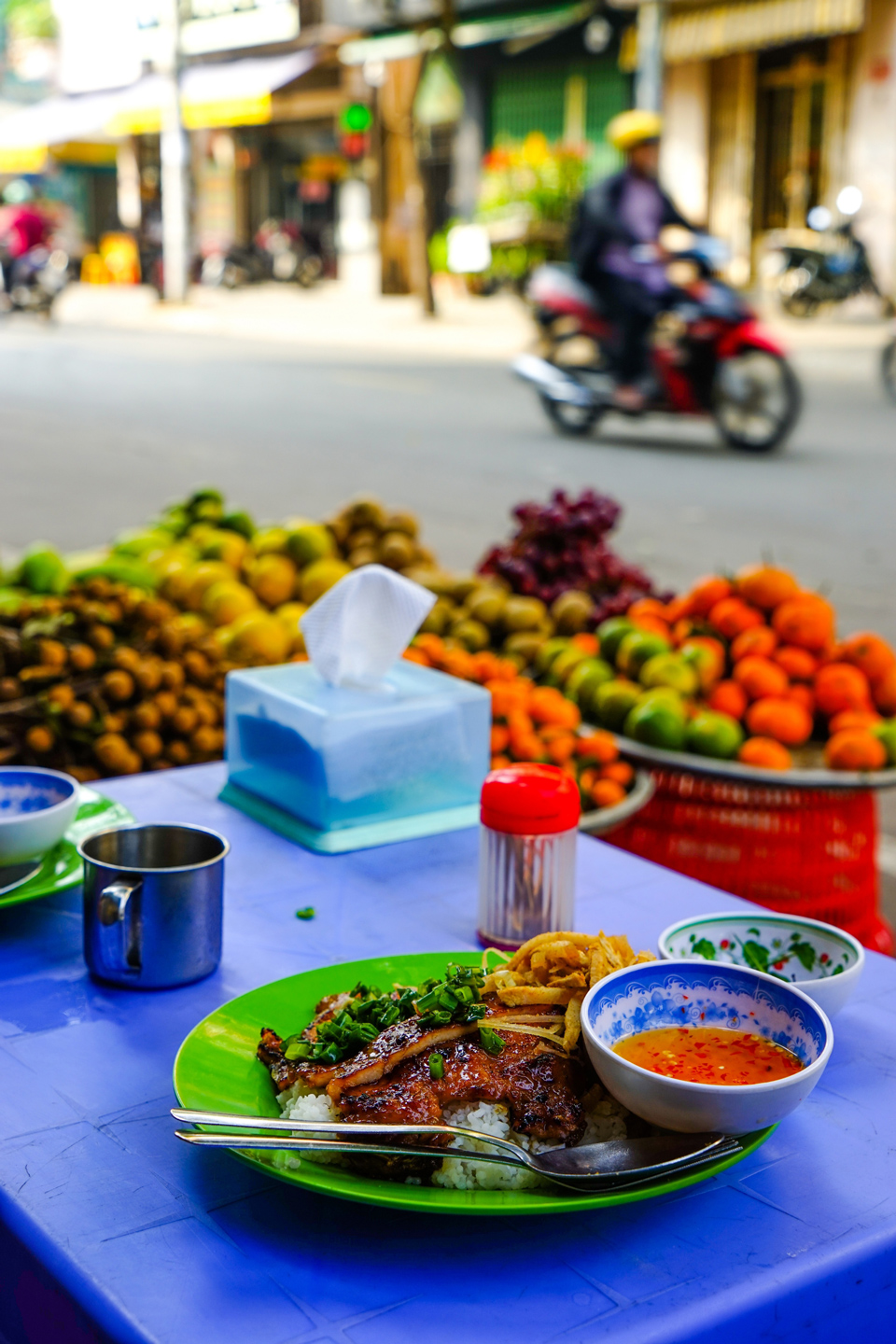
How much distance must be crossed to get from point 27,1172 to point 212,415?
10671mm

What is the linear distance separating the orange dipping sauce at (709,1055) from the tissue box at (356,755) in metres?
0.69

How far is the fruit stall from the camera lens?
2.43m

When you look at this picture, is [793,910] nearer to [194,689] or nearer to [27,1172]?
[194,689]

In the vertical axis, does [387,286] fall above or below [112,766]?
above

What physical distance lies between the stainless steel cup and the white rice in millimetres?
302

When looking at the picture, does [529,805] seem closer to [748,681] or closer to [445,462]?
[748,681]

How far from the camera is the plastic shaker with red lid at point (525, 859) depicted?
1.51m

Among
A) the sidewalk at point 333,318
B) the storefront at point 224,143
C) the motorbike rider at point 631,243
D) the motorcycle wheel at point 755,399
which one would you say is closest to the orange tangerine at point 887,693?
the motorcycle wheel at point 755,399

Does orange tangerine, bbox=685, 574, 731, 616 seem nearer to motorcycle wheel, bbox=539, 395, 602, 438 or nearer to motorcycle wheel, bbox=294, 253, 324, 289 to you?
motorcycle wheel, bbox=539, 395, 602, 438

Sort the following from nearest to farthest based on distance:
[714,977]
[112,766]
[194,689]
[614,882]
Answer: [714,977], [614,882], [112,766], [194,689]

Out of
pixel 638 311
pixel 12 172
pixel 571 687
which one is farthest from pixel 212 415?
pixel 12 172

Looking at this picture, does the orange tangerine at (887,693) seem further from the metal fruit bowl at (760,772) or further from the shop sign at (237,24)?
the shop sign at (237,24)

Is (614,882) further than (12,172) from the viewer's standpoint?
No

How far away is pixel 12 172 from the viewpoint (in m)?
33.6
